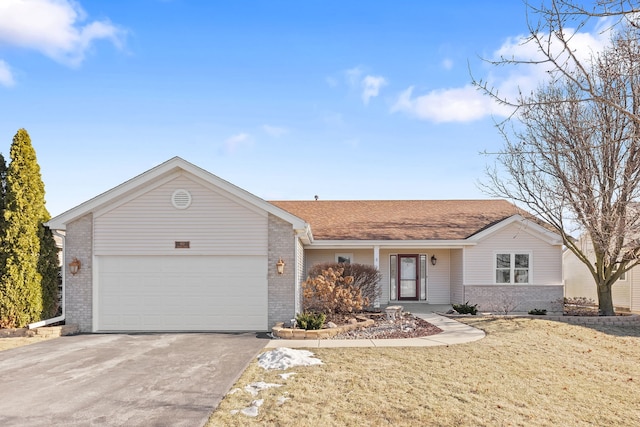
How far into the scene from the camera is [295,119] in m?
16.8

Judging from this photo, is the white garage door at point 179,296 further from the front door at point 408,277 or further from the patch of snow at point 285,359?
the front door at point 408,277

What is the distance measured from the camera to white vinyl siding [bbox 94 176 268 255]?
1391 centimetres

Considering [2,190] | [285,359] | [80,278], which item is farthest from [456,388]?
[2,190]

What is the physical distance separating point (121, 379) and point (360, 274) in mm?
9410

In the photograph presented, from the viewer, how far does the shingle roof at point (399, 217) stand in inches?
754

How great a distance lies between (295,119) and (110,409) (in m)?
11.9

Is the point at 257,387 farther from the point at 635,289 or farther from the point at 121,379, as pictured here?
the point at 635,289

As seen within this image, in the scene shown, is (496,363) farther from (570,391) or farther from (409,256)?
(409,256)

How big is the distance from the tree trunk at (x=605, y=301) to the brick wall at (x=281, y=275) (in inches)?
440

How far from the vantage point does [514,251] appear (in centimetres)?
1845

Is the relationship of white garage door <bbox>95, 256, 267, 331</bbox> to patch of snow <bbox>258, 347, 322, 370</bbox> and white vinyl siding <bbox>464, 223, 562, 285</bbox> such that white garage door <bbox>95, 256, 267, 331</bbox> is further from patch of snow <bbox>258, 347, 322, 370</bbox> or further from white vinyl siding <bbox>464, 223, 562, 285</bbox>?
white vinyl siding <bbox>464, 223, 562, 285</bbox>

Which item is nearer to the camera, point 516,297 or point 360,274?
point 360,274

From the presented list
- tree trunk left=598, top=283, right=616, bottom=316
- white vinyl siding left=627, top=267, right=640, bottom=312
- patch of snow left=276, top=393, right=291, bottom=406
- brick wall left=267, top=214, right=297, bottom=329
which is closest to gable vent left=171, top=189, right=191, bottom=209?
brick wall left=267, top=214, right=297, bottom=329

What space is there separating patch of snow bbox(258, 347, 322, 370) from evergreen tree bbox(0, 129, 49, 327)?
7.50m
